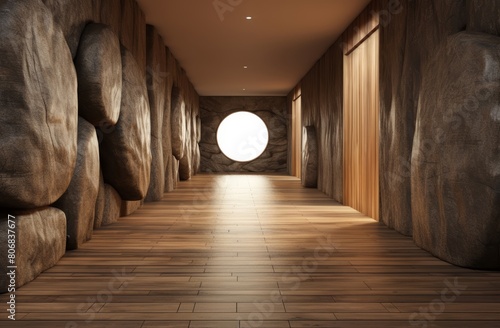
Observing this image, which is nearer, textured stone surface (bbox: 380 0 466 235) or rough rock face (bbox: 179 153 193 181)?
textured stone surface (bbox: 380 0 466 235)

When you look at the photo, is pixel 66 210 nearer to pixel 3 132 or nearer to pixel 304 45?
pixel 3 132

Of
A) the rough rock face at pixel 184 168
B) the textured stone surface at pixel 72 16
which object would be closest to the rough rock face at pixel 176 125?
the rough rock face at pixel 184 168

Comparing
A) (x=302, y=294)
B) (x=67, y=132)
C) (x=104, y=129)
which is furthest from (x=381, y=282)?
(x=104, y=129)

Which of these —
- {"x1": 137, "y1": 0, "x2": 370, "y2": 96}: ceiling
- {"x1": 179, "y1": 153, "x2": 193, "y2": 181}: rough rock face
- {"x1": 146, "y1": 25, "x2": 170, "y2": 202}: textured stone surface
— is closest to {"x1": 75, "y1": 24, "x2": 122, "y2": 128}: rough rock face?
{"x1": 137, "y1": 0, "x2": 370, "y2": 96}: ceiling

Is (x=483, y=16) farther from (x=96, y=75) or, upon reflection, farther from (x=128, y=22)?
(x=128, y=22)

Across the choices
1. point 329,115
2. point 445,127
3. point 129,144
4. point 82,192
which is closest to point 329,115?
point 329,115

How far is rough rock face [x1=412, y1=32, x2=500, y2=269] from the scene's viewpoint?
3.06 meters

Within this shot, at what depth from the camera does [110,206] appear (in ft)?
16.8

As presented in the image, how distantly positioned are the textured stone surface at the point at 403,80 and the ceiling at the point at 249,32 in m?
1.31

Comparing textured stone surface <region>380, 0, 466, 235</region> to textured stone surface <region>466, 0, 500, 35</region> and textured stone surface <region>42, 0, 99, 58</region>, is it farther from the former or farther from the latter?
textured stone surface <region>42, 0, 99, 58</region>

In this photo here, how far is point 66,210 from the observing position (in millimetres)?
3766

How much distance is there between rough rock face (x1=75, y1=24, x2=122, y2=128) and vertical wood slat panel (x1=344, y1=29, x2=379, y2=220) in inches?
108

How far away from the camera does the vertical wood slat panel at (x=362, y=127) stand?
5.91 metres

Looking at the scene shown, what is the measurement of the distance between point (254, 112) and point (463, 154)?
13.8 metres
